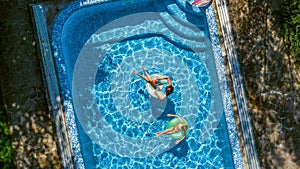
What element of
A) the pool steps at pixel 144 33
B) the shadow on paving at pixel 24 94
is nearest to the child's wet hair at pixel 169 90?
the pool steps at pixel 144 33

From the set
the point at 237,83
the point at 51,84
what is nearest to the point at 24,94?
the point at 51,84

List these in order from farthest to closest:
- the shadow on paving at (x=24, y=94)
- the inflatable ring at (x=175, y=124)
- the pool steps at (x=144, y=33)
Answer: the pool steps at (x=144, y=33) < the inflatable ring at (x=175, y=124) < the shadow on paving at (x=24, y=94)

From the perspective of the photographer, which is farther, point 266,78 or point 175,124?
point 266,78

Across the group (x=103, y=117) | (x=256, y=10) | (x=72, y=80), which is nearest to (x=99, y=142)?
(x=103, y=117)

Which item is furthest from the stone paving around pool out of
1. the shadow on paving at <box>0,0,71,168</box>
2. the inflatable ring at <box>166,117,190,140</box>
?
the inflatable ring at <box>166,117,190,140</box>

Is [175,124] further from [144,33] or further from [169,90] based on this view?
[144,33]

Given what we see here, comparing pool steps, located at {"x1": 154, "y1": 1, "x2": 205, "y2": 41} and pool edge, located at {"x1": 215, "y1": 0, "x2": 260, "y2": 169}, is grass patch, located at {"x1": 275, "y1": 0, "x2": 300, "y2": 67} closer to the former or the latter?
pool edge, located at {"x1": 215, "y1": 0, "x2": 260, "y2": 169}

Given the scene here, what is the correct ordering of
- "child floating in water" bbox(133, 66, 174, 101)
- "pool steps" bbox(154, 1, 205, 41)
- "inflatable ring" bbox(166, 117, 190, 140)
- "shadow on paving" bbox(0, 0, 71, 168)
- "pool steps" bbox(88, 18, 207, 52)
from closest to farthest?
"shadow on paving" bbox(0, 0, 71, 168) < "child floating in water" bbox(133, 66, 174, 101) < "inflatable ring" bbox(166, 117, 190, 140) < "pool steps" bbox(88, 18, 207, 52) < "pool steps" bbox(154, 1, 205, 41)

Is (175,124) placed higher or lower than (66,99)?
lower

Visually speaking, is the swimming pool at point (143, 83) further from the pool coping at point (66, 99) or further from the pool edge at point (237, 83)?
the pool edge at point (237, 83)
